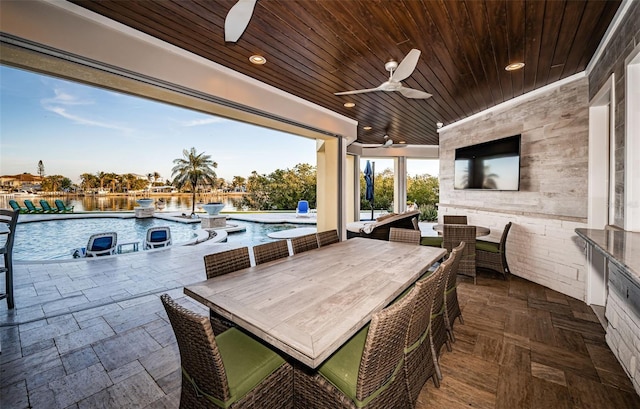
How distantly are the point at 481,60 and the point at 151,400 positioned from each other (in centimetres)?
417

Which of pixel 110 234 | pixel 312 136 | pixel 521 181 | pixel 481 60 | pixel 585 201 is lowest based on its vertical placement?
pixel 110 234

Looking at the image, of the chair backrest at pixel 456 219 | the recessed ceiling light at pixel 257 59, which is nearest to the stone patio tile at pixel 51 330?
the recessed ceiling light at pixel 257 59

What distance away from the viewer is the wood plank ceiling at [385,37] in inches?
75.7

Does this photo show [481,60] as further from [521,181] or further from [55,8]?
[55,8]

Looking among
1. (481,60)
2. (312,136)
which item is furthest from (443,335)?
(312,136)

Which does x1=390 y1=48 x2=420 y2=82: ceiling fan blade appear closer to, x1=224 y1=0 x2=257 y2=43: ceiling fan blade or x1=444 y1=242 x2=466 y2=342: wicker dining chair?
x1=224 y1=0 x2=257 y2=43: ceiling fan blade

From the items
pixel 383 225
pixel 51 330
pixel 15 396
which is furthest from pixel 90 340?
pixel 383 225

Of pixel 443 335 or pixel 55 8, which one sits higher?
pixel 55 8

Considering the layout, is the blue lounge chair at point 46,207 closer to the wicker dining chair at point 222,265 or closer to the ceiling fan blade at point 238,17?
the wicker dining chair at point 222,265

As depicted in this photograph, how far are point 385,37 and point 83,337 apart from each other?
387 cm

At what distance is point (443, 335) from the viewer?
210 cm

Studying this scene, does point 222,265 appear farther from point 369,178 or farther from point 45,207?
point 45,207

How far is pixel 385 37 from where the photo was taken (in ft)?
7.58

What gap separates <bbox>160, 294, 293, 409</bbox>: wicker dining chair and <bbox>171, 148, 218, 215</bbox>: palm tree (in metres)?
13.5
